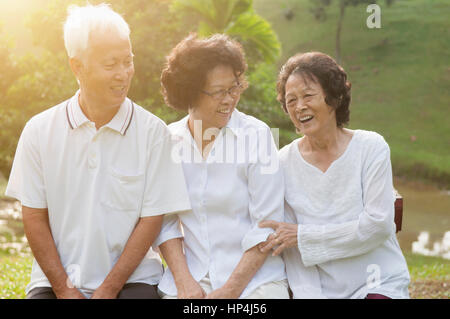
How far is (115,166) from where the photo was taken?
267 centimetres

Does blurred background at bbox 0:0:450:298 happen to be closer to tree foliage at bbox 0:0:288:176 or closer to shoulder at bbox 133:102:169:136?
tree foliage at bbox 0:0:288:176

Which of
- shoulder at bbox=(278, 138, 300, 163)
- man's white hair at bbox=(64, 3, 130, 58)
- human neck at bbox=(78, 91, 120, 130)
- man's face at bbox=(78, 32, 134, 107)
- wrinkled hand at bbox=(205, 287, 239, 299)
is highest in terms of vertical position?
man's white hair at bbox=(64, 3, 130, 58)

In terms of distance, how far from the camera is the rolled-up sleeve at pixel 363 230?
2.61 meters

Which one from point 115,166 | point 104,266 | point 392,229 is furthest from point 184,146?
point 392,229

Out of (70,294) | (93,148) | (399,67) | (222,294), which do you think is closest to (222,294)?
(222,294)

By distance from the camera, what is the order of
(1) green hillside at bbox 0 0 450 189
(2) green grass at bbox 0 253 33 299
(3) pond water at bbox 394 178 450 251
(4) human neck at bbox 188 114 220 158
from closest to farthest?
(4) human neck at bbox 188 114 220 158, (2) green grass at bbox 0 253 33 299, (3) pond water at bbox 394 178 450 251, (1) green hillside at bbox 0 0 450 189

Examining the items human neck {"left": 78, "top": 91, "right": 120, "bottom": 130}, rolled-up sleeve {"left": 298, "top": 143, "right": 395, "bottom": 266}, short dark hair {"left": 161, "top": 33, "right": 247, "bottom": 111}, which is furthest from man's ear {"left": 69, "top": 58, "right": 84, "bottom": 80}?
rolled-up sleeve {"left": 298, "top": 143, "right": 395, "bottom": 266}

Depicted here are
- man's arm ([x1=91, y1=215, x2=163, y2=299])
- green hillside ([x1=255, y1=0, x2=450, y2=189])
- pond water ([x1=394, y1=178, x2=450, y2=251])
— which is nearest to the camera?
man's arm ([x1=91, y1=215, x2=163, y2=299])

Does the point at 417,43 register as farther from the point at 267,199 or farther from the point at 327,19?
the point at 267,199

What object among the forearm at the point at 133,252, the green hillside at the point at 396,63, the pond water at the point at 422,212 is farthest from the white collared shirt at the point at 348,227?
the green hillside at the point at 396,63

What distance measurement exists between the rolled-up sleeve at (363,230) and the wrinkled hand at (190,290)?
549mm

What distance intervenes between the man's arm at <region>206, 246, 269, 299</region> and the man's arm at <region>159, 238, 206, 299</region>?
78 millimetres

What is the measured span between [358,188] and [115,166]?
125 centimetres

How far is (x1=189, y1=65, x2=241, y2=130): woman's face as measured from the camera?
271cm
